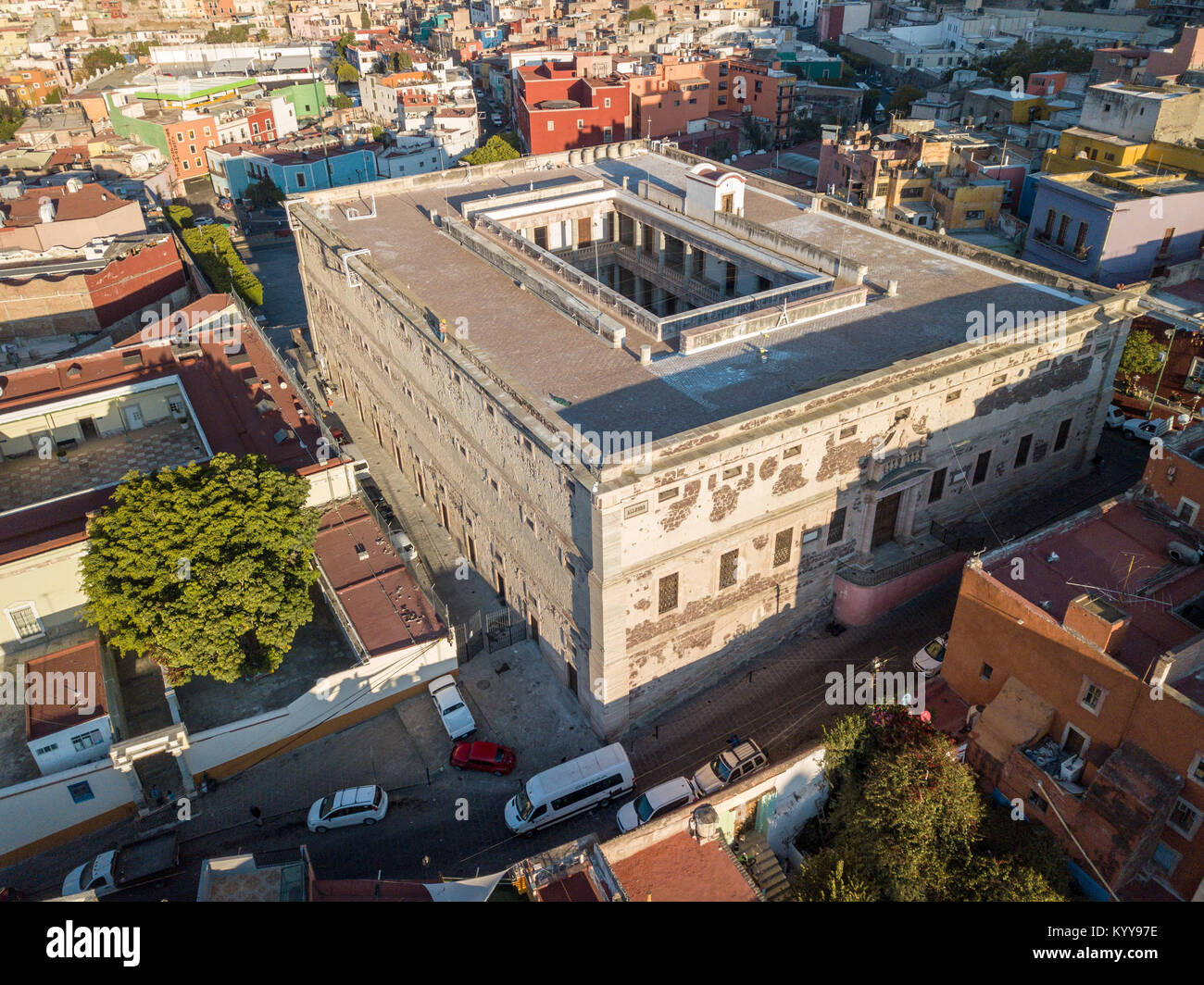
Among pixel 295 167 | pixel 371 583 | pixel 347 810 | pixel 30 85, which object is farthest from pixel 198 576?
pixel 30 85

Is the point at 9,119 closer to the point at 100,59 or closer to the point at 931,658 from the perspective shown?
the point at 100,59

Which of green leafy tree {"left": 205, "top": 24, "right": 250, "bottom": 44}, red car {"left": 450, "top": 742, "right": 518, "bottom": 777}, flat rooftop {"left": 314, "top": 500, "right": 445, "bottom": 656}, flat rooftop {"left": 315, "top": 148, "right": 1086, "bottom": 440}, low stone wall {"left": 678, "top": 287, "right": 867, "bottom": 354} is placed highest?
low stone wall {"left": 678, "top": 287, "right": 867, "bottom": 354}

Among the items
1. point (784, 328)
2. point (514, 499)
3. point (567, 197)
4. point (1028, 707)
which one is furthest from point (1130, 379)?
point (514, 499)

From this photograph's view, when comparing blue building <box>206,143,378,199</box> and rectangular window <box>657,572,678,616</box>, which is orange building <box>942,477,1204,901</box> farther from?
blue building <box>206,143,378,199</box>

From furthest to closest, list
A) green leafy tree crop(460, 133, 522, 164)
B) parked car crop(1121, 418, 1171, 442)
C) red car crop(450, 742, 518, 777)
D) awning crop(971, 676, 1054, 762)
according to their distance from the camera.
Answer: green leafy tree crop(460, 133, 522, 164)
parked car crop(1121, 418, 1171, 442)
red car crop(450, 742, 518, 777)
awning crop(971, 676, 1054, 762)

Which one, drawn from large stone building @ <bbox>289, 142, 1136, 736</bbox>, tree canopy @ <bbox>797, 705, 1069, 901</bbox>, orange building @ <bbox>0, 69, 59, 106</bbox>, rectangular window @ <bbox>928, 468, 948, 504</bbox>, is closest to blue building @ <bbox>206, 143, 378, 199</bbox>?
large stone building @ <bbox>289, 142, 1136, 736</bbox>
